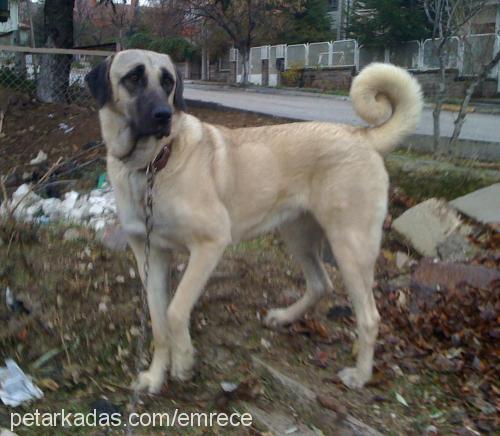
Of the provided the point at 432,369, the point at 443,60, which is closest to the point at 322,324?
the point at 432,369

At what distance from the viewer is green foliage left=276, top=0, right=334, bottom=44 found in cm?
4028

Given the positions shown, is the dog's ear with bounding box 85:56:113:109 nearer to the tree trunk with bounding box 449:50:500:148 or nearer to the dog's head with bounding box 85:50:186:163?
the dog's head with bounding box 85:50:186:163

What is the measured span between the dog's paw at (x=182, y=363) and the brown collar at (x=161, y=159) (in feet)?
3.36

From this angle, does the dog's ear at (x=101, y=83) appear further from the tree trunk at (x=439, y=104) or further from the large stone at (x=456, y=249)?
the tree trunk at (x=439, y=104)

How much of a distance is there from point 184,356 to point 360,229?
1.27m

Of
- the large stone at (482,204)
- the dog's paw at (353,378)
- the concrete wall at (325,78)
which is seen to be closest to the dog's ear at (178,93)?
the dog's paw at (353,378)

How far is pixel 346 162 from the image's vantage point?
12.9 feet

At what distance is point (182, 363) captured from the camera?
364 centimetres

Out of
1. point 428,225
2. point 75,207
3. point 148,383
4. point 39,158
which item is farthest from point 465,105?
point 39,158

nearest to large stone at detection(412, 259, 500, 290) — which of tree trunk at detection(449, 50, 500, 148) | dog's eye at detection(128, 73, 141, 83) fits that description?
dog's eye at detection(128, 73, 141, 83)

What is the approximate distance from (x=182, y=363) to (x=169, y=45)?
45.5 metres

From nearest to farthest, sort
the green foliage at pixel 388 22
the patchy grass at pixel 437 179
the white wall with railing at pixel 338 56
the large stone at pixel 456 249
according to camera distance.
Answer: the large stone at pixel 456 249
the patchy grass at pixel 437 179
the white wall with railing at pixel 338 56
the green foliage at pixel 388 22

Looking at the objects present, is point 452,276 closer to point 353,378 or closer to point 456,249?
point 456,249

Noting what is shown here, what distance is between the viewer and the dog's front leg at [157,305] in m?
3.59
